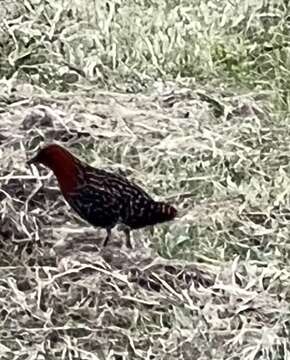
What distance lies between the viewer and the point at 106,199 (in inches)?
41.7

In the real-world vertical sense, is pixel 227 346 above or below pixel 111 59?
below

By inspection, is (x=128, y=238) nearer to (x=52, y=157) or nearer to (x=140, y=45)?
(x=52, y=157)

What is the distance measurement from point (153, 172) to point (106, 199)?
6cm

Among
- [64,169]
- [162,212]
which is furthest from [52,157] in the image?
[162,212]

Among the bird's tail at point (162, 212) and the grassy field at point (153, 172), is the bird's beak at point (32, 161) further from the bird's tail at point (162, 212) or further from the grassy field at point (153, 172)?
the bird's tail at point (162, 212)

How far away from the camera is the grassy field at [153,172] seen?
1.04 meters

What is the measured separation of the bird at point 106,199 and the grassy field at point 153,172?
0.04 feet

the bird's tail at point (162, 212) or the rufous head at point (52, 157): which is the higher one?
the rufous head at point (52, 157)

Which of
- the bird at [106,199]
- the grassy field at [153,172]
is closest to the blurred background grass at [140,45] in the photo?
the grassy field at [153,172]

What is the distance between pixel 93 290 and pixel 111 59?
252mm

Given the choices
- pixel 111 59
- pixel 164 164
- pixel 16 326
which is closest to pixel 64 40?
pixel 111 59

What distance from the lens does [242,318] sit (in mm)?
1055

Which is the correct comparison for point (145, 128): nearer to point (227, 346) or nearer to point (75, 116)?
point (75, 116)

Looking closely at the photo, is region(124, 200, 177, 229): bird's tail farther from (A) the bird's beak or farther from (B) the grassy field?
(A) the bird's beak
